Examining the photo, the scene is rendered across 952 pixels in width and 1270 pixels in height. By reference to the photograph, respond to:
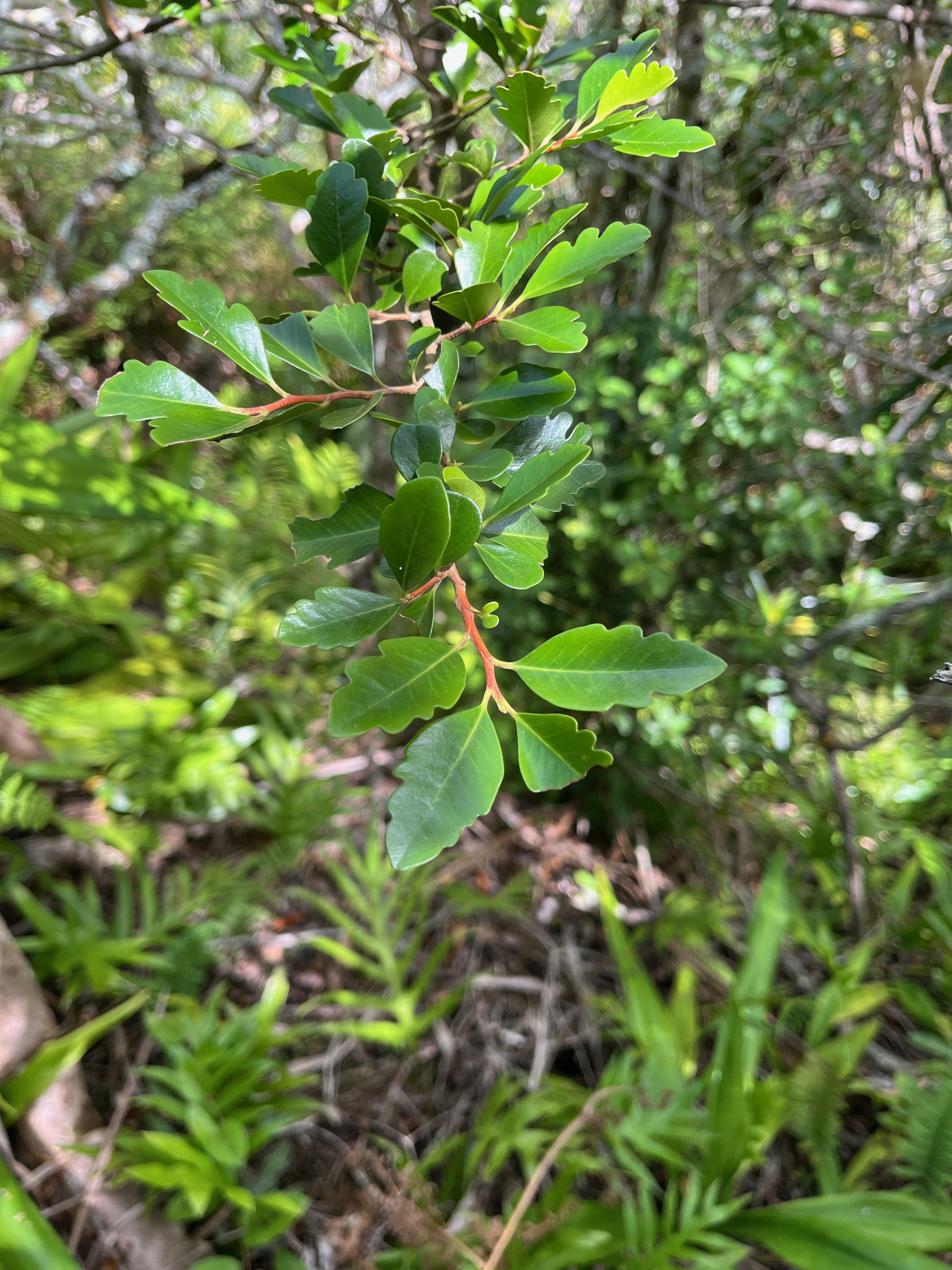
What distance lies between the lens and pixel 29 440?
1201 mm

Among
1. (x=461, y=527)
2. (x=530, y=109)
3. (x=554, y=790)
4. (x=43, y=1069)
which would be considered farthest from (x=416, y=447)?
(x=43, y=1069)

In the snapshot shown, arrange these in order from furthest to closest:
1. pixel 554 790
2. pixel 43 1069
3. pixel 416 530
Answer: pixel 43 1069 → pixel 554 790 → pixel 416 530

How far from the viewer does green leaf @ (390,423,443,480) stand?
273mm

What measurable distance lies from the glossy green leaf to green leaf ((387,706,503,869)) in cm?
4

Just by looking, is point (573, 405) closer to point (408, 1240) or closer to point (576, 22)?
point (576, 22)

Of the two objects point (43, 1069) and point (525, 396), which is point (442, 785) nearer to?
point (525, 396)

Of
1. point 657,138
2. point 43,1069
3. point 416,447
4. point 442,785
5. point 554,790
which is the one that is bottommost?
point 43,1069

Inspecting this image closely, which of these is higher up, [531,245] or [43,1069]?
[531,245]

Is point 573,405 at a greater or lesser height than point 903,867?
greater

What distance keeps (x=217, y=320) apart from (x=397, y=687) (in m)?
0.17

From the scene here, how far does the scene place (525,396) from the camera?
0.33 meters

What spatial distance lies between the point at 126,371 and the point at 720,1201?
45.3 inches

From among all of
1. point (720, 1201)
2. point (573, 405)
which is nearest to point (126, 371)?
point (573, 405)

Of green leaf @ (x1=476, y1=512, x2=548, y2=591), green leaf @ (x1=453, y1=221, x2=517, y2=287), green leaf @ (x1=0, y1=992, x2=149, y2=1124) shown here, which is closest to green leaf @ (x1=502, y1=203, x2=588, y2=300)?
green leaf @ (x1=453, y1=221, x2=517, y2=287)
